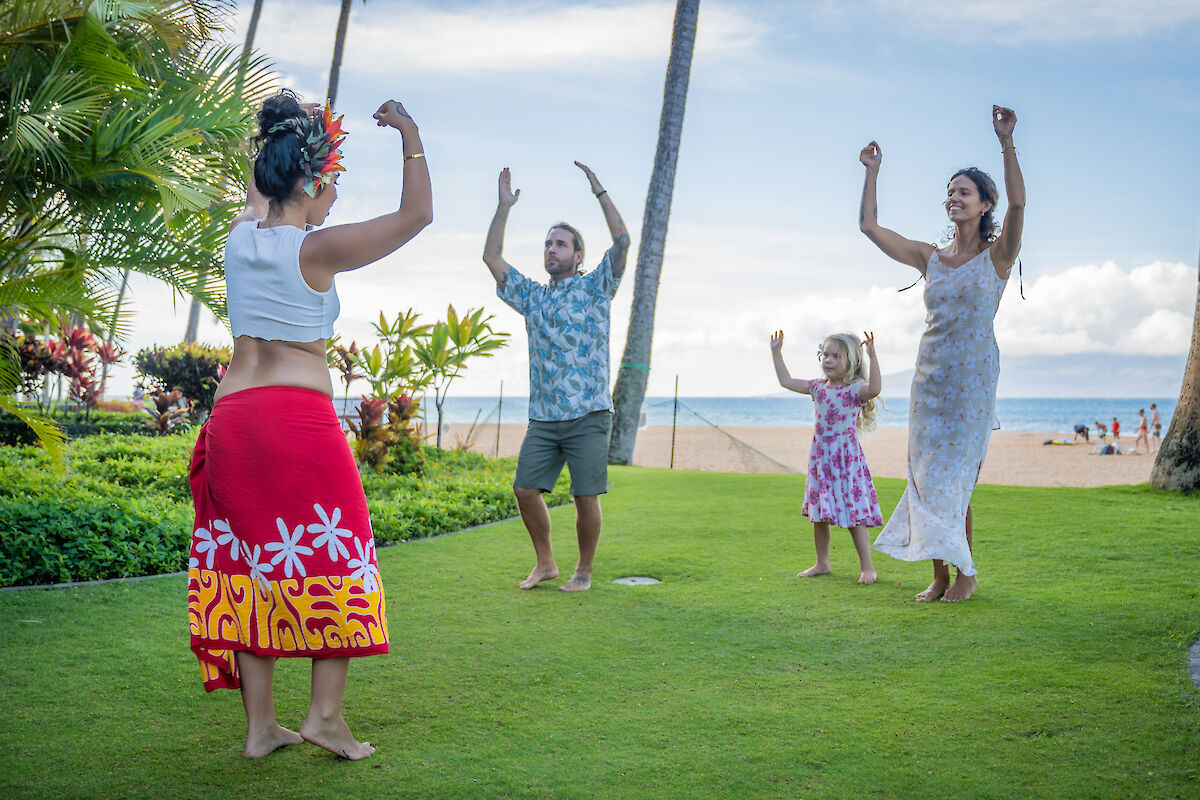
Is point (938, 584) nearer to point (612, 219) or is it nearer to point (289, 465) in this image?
point (612, 219)

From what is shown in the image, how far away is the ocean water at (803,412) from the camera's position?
65.2 m

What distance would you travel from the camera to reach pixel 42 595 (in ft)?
16.2

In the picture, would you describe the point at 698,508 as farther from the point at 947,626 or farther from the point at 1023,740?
the point at 1023,740

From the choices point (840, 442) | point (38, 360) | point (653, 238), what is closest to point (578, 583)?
point (840, 442)

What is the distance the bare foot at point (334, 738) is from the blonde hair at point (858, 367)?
397 cm

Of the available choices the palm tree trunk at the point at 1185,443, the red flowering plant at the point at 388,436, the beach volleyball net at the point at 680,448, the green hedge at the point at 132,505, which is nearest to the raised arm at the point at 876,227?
the green hedge at the point at 132,505

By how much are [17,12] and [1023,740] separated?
7.13 m

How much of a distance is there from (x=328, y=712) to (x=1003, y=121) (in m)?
3.67

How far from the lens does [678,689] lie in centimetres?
367

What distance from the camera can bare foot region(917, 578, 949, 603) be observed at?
16.4 ft

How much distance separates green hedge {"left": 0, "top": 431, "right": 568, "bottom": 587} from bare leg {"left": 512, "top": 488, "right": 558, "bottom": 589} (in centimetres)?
179

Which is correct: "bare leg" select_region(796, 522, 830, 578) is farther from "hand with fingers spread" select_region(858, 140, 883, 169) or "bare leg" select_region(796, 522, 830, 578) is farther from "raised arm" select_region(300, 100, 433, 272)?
"raised arm" select_region(300, 100, 433, 272)

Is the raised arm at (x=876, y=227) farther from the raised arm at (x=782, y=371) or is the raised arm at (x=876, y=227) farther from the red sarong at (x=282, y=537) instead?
the red sarong at (x=282, y=537)

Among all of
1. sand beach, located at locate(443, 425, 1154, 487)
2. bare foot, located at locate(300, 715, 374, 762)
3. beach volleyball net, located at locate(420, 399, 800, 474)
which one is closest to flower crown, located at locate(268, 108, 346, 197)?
bare foot, located at locate(300, 715, 374, 762)
